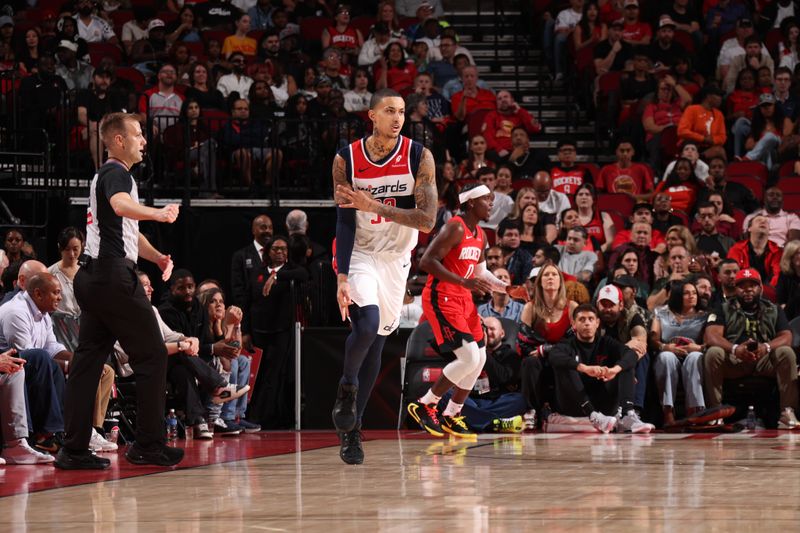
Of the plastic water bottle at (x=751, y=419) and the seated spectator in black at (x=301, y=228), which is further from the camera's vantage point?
the seated spectator in black at (x=301, y=228)

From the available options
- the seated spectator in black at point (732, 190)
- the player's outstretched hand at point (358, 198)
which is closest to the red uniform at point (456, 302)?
the player's outstretched hand at point (358, 198)

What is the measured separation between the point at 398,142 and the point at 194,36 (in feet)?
33.1

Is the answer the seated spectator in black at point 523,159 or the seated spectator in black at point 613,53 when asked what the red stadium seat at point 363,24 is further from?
the seated spectator in black at point 523,159

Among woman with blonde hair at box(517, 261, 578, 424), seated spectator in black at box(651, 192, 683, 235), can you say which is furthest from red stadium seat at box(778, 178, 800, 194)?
woman with blonde hair at box(517, 261, 578, 424)

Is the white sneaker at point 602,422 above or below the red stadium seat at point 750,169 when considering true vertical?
below

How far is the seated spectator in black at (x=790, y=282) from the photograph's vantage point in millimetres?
10977

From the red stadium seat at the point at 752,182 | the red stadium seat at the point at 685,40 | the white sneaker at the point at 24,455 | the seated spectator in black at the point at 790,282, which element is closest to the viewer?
the white sneaker at the point at 24,455

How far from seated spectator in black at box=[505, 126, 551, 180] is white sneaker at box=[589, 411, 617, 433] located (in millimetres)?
4693

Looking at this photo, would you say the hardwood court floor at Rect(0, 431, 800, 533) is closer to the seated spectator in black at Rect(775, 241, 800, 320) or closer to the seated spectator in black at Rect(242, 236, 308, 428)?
the seated spectator in black at Rect(242, 236, 308, 428)

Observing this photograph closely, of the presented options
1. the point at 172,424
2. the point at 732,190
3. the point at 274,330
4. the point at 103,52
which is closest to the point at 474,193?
the point at 172,424

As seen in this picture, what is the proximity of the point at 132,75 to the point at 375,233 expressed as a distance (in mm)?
8899

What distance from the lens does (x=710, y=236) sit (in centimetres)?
1230

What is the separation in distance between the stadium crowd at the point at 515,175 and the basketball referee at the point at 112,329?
69 cm

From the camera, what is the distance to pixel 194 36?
632 inches
